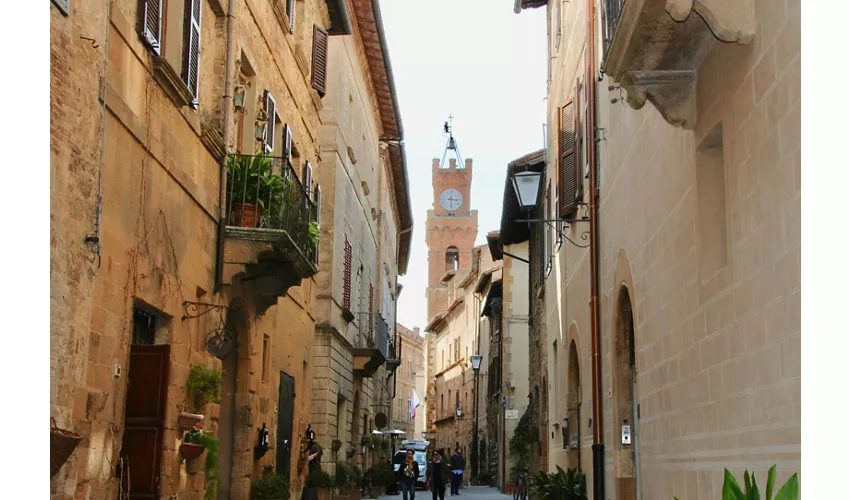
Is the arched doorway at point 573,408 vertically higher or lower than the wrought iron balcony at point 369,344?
lower

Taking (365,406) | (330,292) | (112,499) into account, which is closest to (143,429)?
(112,499)

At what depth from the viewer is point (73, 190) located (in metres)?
7.52

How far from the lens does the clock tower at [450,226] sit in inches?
3711

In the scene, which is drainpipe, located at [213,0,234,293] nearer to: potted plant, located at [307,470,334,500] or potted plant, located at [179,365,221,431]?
potted plant, located at [179,365,221,431]

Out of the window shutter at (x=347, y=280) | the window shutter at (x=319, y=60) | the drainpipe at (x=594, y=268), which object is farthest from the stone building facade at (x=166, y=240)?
the window shutter at (x=347, y=280)

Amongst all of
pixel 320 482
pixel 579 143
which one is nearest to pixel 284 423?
pixel 320 482

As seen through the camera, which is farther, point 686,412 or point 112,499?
point 112,499

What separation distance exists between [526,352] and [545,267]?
16.0 m

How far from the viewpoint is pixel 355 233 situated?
26.7 m

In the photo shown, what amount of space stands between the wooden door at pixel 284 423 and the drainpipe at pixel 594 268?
6072 mm

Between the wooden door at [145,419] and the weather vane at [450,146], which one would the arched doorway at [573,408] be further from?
the weather vane at [450,146]

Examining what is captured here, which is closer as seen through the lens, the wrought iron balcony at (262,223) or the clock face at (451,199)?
the wrought iron balcony at (262,223)

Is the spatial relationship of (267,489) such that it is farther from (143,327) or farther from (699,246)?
(699,246)

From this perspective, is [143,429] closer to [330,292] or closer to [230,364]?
[230,364]
